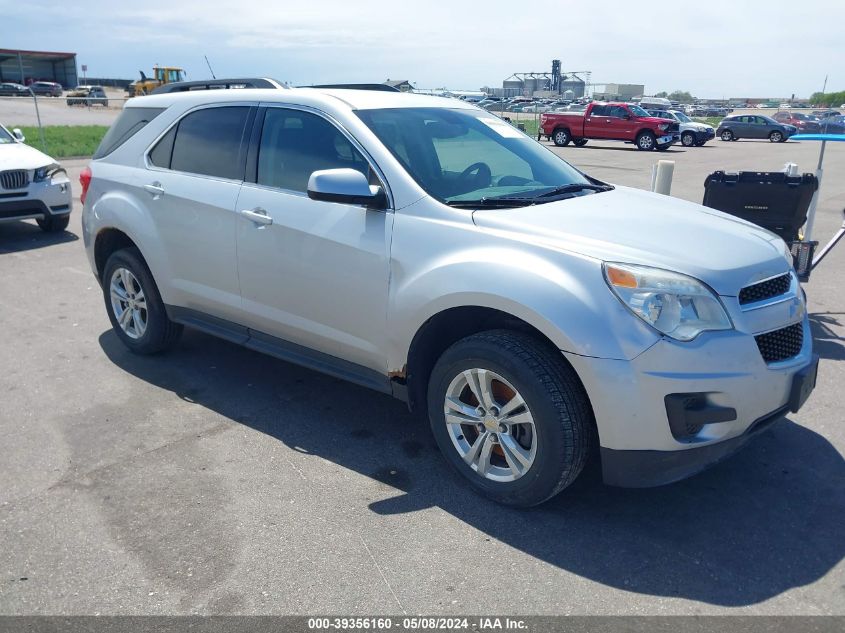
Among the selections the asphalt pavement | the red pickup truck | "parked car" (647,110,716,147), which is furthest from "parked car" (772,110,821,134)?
the asphalt pavement

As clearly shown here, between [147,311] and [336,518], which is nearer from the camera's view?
[336,518]

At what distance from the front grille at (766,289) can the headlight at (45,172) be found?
9049 millimetres

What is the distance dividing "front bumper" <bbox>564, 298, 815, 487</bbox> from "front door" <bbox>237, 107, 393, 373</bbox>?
3.96 ft

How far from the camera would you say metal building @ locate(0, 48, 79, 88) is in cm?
8338

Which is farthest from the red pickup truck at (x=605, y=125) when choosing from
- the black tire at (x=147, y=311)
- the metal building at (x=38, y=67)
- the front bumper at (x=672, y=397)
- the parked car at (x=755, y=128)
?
the metal building at (x=38, y=67)

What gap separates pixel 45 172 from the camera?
382 inches

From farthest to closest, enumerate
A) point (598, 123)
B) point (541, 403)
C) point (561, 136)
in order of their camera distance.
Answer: point (561, 136) → point (598, 123) → point (541, 403)

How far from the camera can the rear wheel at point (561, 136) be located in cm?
3155

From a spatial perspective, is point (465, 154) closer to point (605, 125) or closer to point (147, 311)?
point (147, 311)

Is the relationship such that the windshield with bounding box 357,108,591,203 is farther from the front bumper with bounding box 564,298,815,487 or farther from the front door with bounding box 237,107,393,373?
the front bumper with bounding box 564,298,815,487

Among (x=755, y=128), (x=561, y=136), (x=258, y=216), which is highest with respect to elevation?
(x=258, y=216)

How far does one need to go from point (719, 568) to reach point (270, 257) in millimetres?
2784

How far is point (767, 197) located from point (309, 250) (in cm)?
404

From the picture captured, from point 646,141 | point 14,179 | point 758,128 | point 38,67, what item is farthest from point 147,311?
point 38,67
